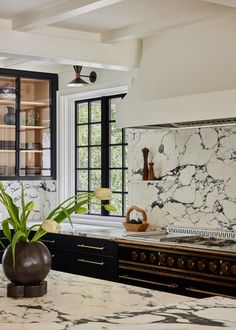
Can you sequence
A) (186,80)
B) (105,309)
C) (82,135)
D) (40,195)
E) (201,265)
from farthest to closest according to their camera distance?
(40,195)
(82,135)
(186,80)
(201,265)
(105,309)

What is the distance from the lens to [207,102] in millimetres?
4938

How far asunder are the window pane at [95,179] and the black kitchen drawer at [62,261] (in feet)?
3.75

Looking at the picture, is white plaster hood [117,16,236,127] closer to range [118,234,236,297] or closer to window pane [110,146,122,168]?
range [118,234,236,297]

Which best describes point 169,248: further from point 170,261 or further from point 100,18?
point 100,18

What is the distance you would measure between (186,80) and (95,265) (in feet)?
5.83

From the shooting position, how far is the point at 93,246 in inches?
231

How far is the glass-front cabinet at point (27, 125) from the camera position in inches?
281

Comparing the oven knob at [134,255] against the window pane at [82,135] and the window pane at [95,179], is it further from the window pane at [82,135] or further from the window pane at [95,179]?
the window pane at [82,135]

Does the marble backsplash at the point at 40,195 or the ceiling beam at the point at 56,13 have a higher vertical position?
the ceiling beam at the point at 56,13

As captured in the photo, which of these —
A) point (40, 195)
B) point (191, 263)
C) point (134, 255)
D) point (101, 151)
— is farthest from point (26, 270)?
point (40, 195)

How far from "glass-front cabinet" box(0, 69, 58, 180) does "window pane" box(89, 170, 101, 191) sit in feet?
1.40

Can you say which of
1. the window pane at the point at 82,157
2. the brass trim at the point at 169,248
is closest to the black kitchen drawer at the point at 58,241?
the brass trim at the point at 169,248

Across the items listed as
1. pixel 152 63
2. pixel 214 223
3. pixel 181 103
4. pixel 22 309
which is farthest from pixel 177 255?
pixel 22 309

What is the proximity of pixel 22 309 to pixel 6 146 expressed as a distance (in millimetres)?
4445
